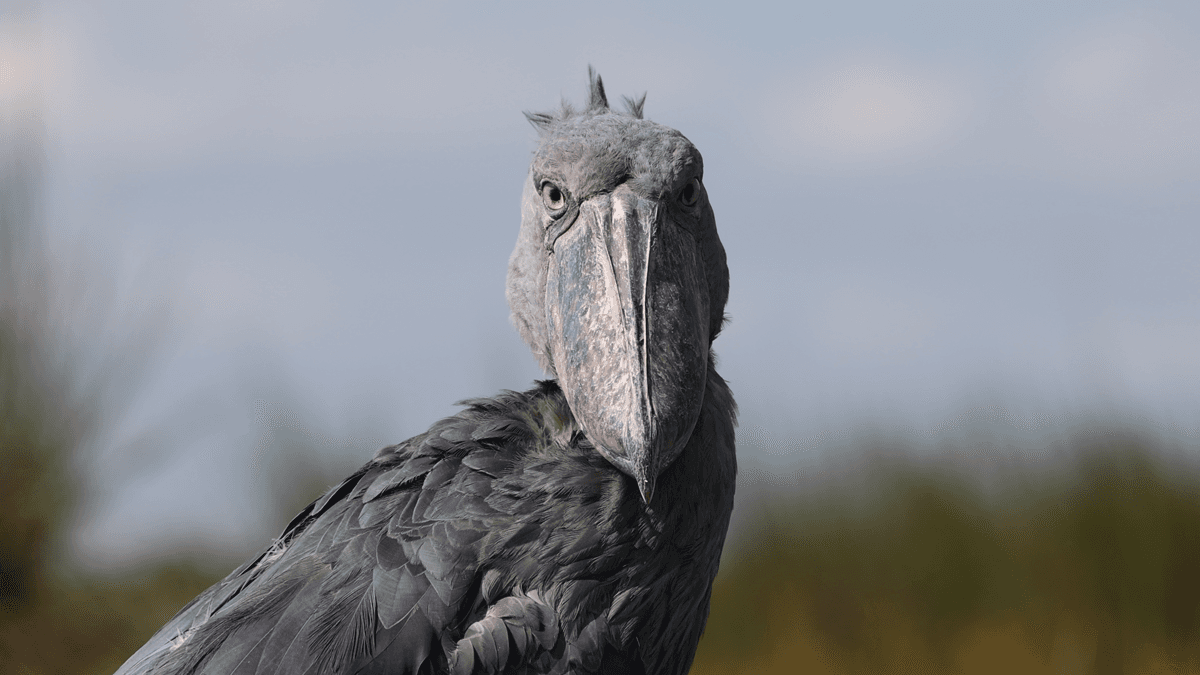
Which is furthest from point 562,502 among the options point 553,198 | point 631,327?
point 553,198

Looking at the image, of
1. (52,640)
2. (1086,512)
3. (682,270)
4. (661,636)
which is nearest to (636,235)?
(682,270)

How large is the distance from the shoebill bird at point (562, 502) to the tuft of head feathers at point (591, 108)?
0.97 ft

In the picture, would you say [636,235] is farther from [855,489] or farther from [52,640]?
[52,640]

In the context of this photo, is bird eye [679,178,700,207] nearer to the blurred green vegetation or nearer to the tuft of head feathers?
the tuft of head feathers

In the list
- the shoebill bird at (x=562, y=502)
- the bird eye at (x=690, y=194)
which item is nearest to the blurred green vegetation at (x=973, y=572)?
the shoebill bird at (x=562, y=502)

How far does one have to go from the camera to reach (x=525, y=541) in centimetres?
255

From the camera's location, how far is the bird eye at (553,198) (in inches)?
109

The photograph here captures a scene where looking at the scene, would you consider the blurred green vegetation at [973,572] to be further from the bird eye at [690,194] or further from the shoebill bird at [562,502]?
the bird eye at [690,194]

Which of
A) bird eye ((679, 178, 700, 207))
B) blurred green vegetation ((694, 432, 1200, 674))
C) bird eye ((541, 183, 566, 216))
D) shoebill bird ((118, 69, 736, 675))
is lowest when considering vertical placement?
blurred green vegetation ((694, 432, 1200, 674))

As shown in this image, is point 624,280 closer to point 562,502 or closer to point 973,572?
point 562,502

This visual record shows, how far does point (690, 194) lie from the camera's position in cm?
276

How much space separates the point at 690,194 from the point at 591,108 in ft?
2.22

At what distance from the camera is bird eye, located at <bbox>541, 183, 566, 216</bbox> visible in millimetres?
2765

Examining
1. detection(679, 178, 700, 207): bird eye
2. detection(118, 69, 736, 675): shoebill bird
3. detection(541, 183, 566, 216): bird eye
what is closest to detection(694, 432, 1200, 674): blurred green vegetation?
detection(118, 69, 736, 675): shoebill bird
